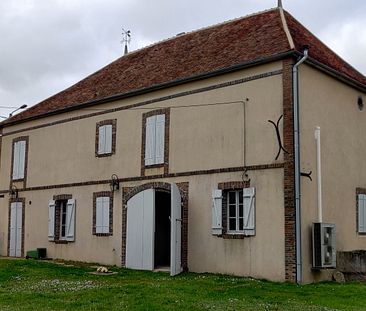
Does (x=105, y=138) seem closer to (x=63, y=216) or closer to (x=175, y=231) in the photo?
(x=63, y=216)

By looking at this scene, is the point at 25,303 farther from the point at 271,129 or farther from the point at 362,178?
the point at 362,178

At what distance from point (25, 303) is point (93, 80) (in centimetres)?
1308

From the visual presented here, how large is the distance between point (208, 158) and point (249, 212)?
2.20 m

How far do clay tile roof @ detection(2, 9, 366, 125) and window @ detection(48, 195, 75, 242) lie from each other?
11.1 feet

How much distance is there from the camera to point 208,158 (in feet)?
54.7

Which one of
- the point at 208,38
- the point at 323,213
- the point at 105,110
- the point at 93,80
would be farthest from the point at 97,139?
the point at 323,213

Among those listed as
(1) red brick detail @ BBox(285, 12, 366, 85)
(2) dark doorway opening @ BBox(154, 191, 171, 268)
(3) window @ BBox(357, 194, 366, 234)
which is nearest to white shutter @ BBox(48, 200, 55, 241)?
(2) dark doorway opening @ BBox(154, 191, 171, 268)

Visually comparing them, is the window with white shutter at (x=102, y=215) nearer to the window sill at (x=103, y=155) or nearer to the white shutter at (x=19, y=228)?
the window sill at (x=103, y=155)

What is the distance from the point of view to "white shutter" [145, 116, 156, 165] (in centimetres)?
1825

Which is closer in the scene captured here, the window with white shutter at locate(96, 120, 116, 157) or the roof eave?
the roof eave

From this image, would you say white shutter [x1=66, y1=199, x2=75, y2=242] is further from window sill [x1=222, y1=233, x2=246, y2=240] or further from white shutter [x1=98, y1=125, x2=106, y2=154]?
window sill [x1=222, y1=233, x2=246, y2=240]

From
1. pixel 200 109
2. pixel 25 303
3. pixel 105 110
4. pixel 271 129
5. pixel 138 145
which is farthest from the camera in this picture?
pixel 105 110

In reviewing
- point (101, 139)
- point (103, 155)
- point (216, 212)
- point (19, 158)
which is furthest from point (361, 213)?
point (19, 158)

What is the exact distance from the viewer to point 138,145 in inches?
739
